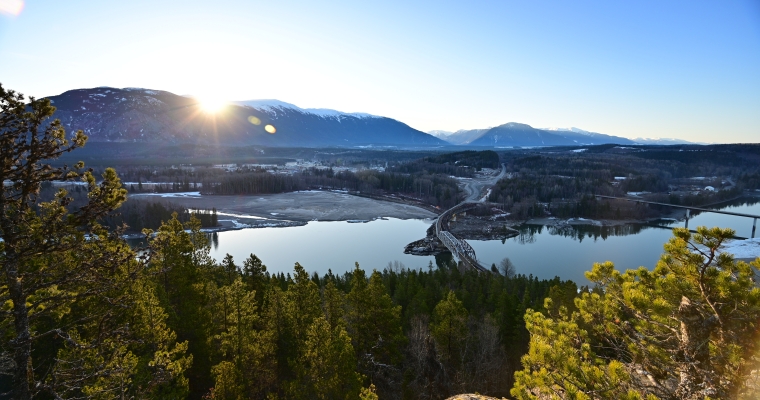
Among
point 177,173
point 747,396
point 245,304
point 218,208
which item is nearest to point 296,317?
point 245,304

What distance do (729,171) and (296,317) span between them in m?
138

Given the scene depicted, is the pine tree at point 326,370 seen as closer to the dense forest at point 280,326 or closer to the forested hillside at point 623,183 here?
the dense forest at point 280,326

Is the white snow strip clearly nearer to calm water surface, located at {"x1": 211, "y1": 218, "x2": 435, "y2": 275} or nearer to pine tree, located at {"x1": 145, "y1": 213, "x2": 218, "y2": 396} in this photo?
calm water surface, located at {"x1": 211, "y1": 218, "x2": 435, "y2": 275}

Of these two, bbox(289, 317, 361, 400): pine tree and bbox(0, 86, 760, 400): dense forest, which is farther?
bbox(289, 317, 361, 400): pine tree

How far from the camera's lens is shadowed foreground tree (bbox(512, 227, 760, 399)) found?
3666 millimetres

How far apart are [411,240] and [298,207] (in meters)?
27.7

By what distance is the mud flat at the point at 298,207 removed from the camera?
60.4m

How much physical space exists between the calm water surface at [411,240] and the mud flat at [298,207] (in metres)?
4.48

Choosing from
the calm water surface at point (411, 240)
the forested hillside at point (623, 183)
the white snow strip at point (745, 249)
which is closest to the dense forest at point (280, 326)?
the calm water surface at point (411, 240)

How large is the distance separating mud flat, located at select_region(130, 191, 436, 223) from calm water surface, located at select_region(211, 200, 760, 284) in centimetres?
448

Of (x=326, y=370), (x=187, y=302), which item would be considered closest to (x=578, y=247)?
(x=326, y=370)

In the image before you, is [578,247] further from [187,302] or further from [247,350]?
[187,302]

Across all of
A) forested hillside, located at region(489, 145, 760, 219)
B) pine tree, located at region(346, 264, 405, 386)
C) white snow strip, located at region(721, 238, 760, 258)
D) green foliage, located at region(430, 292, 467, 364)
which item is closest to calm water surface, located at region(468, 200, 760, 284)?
white snow strip, located at region(721, 238, 760, 258)

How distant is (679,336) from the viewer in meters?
4.06
